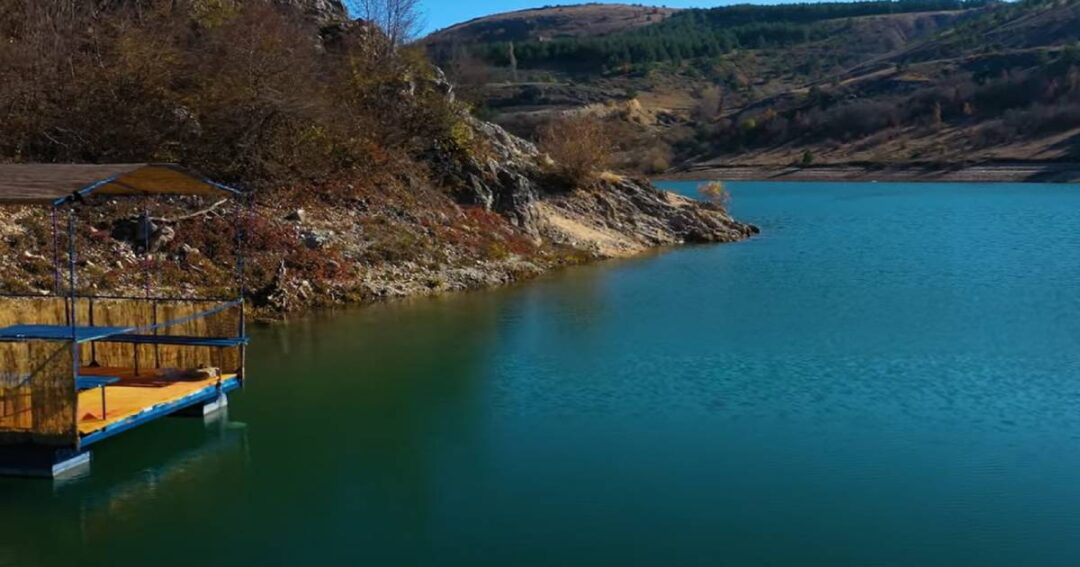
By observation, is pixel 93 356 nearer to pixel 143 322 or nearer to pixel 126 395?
pixel 143 322

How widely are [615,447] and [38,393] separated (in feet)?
26.7

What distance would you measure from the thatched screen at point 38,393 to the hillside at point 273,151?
1059 centimetres

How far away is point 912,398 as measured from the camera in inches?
735

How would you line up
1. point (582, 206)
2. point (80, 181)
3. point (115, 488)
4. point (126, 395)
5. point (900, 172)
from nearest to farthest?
Result: point (115, 488), point (80, 181), point (126, 395), point (582, 206), point (900, 172)

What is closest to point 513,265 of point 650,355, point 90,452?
point 650,355

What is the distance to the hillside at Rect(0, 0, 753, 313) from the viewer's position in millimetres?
27781

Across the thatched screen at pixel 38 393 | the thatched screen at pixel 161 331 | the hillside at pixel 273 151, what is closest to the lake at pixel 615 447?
the thatched screen at pixel 38 393

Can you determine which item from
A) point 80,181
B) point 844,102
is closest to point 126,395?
point 80,181

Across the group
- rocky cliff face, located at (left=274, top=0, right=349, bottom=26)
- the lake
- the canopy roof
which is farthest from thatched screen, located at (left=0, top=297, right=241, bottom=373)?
rocky cliff face, located at (left=274, top=0, right=349, bottom=26)

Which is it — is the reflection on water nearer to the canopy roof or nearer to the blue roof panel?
the blue roof panel

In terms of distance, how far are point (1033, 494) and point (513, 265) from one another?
23.5 metres

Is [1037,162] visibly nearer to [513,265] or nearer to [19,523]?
[513,265]

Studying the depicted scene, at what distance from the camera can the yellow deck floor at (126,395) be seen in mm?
14344

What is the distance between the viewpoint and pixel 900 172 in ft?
330
